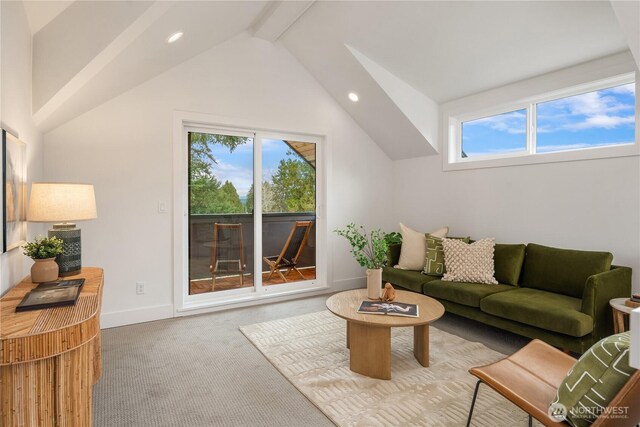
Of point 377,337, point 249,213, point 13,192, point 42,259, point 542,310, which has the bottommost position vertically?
point 377,337

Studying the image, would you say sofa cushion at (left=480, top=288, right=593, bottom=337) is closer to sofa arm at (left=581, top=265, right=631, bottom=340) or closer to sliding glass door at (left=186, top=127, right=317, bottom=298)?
sofa arm at (left=581, top=265, right=631, bottom=340)

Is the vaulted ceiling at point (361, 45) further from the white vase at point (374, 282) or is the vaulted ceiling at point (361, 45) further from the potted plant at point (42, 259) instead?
the white vase at point (374, 282)

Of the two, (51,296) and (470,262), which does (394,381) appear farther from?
(51,296)

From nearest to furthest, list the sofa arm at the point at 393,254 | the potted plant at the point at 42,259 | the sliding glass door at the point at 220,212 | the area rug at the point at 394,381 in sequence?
the area rug at the point at 394,381, the potted plant at the point at 42,259, the sliding glass door at the point at 220,212, the sofa arm at the point at 393,254

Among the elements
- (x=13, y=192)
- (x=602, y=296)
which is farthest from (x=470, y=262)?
(x=13, y=192)

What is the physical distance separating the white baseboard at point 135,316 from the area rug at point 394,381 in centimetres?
97

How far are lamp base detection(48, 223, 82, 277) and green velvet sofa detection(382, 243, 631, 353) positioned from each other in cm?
302

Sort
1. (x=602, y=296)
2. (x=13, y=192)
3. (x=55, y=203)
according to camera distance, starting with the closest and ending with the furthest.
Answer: (x=13, y=192) < (x=55, y=203) < (x=602, y=296)

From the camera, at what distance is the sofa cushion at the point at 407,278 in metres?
3.79

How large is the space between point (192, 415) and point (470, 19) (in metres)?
3.70

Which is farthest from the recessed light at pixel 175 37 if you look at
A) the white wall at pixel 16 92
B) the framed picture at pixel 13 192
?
the framed picture at pixel 13 192

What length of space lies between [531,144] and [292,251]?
2982 mm

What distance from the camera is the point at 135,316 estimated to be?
3590 mm

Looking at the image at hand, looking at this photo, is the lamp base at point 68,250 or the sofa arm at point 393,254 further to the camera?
the sofa arm at point 393,254
